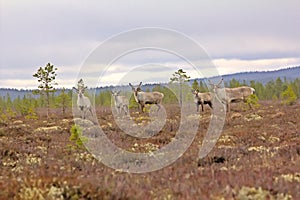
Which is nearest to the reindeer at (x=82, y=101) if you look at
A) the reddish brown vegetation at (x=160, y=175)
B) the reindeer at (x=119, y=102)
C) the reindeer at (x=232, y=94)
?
the reindeer at (x=119, y=102)

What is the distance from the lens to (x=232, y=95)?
3888 centimetres

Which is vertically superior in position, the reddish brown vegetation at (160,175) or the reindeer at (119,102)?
the reindeer at (119,102)

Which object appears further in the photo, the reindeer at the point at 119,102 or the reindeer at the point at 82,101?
the reindeer at the point at 119,102

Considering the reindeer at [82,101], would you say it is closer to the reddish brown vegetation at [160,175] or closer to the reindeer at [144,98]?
the reindeer at [144,98]

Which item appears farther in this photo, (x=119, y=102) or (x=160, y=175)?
(x=119, y=102)

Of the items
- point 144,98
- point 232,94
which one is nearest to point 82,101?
point 144,98

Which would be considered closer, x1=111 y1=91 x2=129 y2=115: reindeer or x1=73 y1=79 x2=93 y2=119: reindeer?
x1=73 y1=79 x2=93 y2=119: reindeer

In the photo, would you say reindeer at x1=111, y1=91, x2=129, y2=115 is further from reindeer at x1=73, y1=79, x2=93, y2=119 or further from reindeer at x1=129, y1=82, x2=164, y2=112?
reindeer at x1=73, y1=79, x2=93, y2=119

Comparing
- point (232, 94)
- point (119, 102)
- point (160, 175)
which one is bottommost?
point (160, 175)

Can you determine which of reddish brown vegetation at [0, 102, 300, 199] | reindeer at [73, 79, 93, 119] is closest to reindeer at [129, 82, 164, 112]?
reindeer at [73, 79, 93, 119]

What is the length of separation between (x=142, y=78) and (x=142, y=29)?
2.78 m

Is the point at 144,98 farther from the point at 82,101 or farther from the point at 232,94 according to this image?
the point at 232,94

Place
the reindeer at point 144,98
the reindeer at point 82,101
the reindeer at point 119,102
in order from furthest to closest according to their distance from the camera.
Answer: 1. the reindeer at point 119,102
2. the reindeer at point 144,98
3. the reindeer at point 82,101

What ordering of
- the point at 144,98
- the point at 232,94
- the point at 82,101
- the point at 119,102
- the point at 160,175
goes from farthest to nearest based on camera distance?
the point at 119,102 → the point at 232,94 → the point at 144,98 → the point at 82,101 → the point at 160,175
